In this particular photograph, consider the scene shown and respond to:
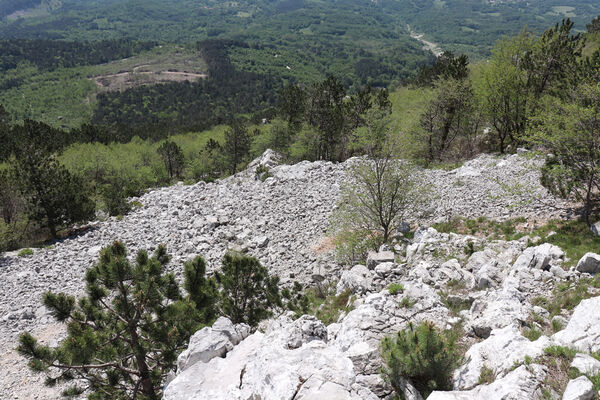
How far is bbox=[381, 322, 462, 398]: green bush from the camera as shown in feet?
20.6

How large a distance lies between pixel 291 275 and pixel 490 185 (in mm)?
14436

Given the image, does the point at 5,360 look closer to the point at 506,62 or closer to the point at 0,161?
the point at 0,161

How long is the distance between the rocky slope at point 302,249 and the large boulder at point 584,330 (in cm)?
134

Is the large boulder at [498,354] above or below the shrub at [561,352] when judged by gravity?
below

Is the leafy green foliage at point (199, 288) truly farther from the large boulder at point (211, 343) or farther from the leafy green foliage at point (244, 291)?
the large boulder at point (211, 343)

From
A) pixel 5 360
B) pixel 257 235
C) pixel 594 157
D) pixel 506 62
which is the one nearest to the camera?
pixel 594 157

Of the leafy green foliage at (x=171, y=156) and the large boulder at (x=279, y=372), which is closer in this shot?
the large boulder at (x=279, y=372)

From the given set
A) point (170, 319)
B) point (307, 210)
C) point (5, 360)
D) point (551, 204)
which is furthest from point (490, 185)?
point (5, 360)

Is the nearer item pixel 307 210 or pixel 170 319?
pixel 170 319

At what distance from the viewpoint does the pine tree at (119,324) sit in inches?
340

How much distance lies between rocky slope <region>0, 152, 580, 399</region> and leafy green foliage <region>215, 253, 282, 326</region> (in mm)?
3253

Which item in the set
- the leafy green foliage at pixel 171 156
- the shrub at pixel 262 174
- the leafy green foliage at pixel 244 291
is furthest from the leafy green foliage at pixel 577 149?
the leafy green foliage at pixel 171 156

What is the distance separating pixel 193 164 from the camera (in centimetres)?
6819

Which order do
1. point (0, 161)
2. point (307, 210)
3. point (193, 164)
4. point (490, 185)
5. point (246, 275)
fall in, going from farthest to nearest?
point (193, 164), point (0, 161), point (307, 210), point (490, 185), point (246, 275)
